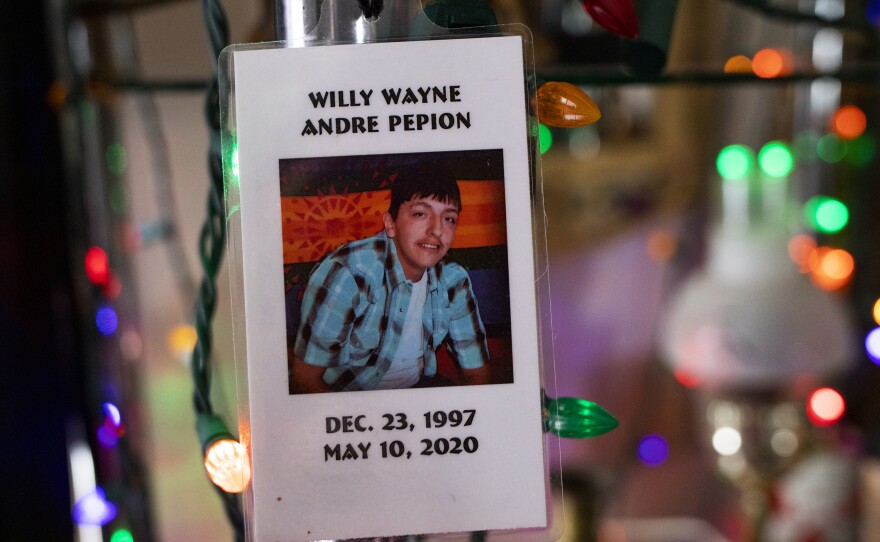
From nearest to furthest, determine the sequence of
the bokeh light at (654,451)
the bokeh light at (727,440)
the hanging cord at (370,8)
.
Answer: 1. the hanging cord at (370,8)
2. the bokeh light at (727,440)
3. the bokeh light at (654,451)

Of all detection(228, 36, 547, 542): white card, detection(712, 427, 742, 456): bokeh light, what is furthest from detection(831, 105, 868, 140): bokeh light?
detection(228, 36, 547, 542): white card

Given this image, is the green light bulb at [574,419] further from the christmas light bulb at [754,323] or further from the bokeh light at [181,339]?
the bokeh light at [181,339]

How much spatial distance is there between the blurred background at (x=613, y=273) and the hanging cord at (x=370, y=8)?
0.53m

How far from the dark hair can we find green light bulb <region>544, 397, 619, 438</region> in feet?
0.38

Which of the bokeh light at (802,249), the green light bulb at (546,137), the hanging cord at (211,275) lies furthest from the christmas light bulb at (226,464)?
the bokeh light at (802,249)

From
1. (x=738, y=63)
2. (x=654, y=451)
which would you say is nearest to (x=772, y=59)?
(x=738, y=63)

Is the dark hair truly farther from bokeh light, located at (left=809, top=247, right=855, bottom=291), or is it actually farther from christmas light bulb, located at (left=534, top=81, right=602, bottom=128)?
bokeh light, located at (left=809, top=247, right=855, bottom=291)

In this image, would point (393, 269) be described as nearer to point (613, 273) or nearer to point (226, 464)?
point (226, 464)

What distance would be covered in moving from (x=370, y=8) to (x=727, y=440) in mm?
1248

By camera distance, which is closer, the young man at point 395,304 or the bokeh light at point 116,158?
the young man at point 395,304

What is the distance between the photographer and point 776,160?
1464 millimetres

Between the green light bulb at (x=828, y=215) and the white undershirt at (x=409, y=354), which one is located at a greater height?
the green light bulb at (x=828, y=215)

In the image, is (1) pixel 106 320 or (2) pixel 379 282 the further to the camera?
(1) pixel 106 320

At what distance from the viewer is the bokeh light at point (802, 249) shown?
54.0 inches
